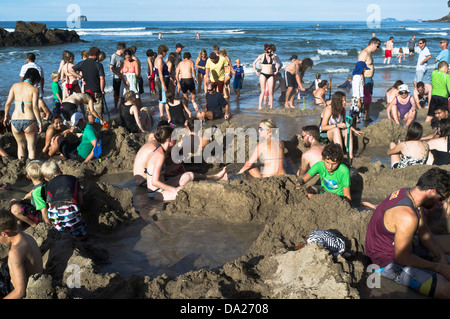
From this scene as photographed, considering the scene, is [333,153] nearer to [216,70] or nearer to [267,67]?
[267,67]

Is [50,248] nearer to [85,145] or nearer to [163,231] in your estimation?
[163,231]

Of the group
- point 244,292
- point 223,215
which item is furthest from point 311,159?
point 244,292

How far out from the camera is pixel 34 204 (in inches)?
189

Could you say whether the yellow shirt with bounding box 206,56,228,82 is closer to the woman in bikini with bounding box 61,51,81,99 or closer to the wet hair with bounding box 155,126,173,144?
the woman in bikini with bounding box 61,51,81,99

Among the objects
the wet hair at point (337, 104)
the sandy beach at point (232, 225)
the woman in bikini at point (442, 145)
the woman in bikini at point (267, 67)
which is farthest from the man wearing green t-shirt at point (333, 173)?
the woman in bikini at point (267, 67)

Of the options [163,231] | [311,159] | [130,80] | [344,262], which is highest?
[130,80]

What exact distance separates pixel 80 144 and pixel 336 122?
4627mm

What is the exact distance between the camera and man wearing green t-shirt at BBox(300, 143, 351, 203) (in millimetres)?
4719

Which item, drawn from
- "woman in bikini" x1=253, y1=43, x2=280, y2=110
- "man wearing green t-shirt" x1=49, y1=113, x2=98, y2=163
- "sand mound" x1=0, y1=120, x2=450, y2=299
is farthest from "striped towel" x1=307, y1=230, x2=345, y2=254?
"woman in bikini" x1=253, y1=43, x2=280, y2=110

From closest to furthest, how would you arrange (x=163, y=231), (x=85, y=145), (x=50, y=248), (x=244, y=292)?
(x=244, y=292)
(x=50, y=248)
(x=163, y=231)
(x=85, y=145)

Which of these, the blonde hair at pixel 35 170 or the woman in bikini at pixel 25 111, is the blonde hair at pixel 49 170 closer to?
the blonde hair at pixel 35 170

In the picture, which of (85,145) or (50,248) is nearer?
(50,248)
